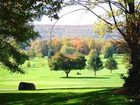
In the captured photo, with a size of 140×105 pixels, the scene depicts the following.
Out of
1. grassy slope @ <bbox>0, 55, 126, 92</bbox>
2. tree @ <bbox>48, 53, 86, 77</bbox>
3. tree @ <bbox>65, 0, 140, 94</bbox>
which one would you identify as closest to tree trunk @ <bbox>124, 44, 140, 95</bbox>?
tree @ <bbox>65, 0, 140, 94</bbox>

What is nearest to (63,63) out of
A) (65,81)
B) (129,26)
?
(65,81)

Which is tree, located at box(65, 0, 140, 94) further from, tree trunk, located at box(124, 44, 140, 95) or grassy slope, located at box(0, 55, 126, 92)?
grassy slope, located at box(0, 55, 126, 92)

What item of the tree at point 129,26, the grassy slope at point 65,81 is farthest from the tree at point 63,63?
the tree at point 129,26

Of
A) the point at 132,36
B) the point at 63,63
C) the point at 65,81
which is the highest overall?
the point at 63,63

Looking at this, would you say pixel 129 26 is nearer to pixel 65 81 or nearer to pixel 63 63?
pixel 65 81

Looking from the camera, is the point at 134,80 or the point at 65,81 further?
the point at 65,81

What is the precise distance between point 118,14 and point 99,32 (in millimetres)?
4759

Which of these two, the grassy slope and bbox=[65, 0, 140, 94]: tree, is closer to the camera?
bbox=[65, 0, 140, 94]: tree

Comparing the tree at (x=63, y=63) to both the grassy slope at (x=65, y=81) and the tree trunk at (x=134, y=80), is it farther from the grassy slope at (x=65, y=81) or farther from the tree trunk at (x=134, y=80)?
the tree trunk at (x=134, y=80)

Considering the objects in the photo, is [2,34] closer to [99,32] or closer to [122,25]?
[99,32]

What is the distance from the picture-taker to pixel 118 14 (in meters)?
30.6

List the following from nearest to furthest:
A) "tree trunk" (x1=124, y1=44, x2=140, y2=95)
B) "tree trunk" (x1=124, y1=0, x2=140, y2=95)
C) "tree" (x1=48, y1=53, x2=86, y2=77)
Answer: "tree trunk" (x1=124, y1=44, x2=140, y2=95)
"tree trunk" (x1=124, y1=0, x2=140, y2=95)
"tree" (x1=48, y1=53, x2=86, y2=77)

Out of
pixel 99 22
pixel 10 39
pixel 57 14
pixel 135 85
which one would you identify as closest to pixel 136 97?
pixel 135 85

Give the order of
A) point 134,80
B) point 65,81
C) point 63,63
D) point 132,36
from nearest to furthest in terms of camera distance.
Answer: point 134,80 < point 132,36 < point 65,81 < point 63,63
